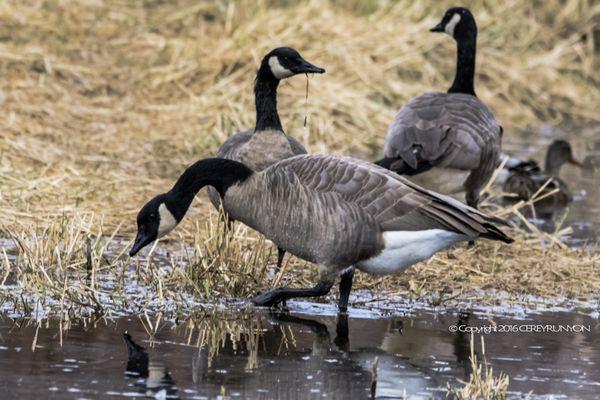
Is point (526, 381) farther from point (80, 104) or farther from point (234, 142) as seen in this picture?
point (80, 104)

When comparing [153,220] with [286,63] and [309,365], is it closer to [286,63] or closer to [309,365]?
[309,365]

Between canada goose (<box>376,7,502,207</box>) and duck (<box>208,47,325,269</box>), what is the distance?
0.88 metres

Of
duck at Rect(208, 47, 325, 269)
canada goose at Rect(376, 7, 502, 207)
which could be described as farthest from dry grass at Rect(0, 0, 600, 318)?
canada goose at Rect(376, 7, 502, 207)

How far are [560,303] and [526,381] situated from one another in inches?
80.3

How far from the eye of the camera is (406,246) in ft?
23.0

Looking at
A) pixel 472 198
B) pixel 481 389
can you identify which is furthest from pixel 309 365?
pixel 472 198

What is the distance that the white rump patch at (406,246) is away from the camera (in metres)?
6.98

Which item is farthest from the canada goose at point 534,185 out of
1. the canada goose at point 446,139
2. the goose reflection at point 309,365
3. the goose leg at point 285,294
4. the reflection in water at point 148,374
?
the reflection in water at point 148,374

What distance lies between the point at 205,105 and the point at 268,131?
4.64 metres

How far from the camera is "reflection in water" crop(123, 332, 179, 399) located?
17.5 ft

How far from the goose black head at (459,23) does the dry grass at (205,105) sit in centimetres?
170

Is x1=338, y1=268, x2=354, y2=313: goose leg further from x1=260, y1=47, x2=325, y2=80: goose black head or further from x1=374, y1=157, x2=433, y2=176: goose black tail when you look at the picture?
x1=374, y1=157, x2=433, y2=176: goose black tail

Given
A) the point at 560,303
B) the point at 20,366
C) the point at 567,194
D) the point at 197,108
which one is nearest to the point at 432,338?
the point at 560,303

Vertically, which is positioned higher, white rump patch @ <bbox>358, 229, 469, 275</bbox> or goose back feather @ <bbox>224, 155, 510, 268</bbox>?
goose back feather @ <bbox>224, 155, 510, 268</bbox>
